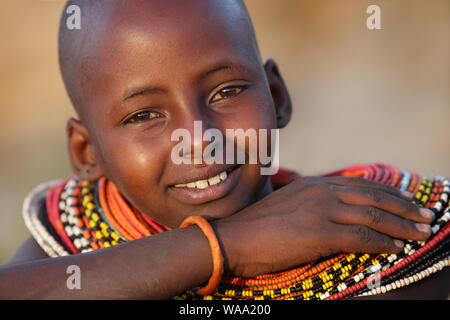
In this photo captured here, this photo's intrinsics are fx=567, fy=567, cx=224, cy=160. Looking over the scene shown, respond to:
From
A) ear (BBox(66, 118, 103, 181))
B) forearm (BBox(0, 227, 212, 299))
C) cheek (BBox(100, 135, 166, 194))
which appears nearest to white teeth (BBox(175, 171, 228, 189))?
cheek (BBox(100, 135, 166, 194))

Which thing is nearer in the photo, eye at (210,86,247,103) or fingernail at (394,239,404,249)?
fingernail at (394,239,404,249)

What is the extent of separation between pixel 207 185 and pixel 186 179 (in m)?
0.08

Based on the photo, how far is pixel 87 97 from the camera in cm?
221

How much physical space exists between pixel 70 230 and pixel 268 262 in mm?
946

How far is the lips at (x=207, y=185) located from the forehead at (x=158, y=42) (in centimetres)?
36

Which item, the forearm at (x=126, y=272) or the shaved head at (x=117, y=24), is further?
the shaved head at (x=117, y=24)

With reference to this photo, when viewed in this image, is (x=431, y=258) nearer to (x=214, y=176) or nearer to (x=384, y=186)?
(x=384, y=186)

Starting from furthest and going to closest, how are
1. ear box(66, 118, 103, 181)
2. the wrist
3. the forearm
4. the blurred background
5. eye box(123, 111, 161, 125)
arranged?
the blurred background
ear box(66, 118, 103, 181)
eye box(123, 111, 161, 125)
the wrist
the forearm

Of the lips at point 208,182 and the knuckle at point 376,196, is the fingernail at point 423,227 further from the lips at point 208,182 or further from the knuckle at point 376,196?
the lips at point 208,182

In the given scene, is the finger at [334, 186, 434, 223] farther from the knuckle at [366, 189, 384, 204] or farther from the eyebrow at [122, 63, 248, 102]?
the eyebrow at [122, 63, 248, 102]

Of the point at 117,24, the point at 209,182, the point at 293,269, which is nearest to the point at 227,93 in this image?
the point at 209,182

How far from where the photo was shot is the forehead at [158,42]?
78.0 inches

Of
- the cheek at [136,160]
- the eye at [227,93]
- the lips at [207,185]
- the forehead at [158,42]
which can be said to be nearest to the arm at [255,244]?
the lips at [207,185]

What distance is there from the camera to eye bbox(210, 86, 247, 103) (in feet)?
6.84
